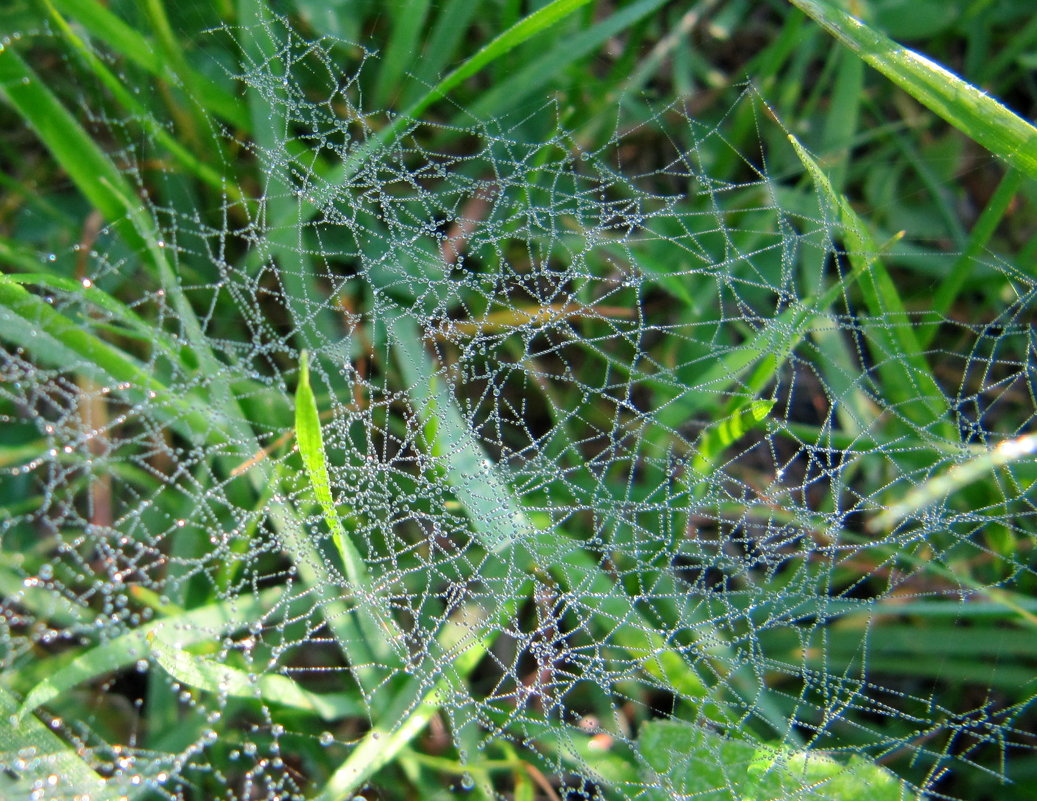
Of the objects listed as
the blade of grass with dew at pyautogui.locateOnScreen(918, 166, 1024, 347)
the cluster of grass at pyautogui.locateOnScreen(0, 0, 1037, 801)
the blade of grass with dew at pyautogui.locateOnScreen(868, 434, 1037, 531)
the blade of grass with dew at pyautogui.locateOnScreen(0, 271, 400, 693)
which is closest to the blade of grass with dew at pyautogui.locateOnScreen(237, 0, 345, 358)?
the cluster of grass at pyautogui.locateOnScreen(0, 0, 1037, 801)

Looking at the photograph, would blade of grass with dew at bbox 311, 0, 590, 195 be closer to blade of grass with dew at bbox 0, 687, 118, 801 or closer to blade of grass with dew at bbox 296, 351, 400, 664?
blade of grass with dew at bbox 296, 351, 400, 664

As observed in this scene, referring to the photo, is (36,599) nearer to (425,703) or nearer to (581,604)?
(425,703)

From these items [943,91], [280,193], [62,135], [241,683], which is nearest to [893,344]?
[943,91]

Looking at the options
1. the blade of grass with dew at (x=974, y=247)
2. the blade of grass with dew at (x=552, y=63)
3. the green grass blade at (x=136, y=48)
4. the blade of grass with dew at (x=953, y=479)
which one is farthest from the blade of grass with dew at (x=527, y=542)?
the blade of grass with dew at (x=974, y=247)

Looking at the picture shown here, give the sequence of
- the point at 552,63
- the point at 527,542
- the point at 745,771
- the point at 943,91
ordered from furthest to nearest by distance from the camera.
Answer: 1. the point at 552,63
2. the point at 527,542
3. the point at 745,771
4. the point at 943,91

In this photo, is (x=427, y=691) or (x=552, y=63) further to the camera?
(x=552, y=63)

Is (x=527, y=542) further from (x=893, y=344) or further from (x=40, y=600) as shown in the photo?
(x=40, y=600)

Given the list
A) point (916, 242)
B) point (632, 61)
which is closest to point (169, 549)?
point (632, 61)

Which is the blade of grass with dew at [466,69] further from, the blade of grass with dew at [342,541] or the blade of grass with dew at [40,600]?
the blade of grass with dew at [40,600]
